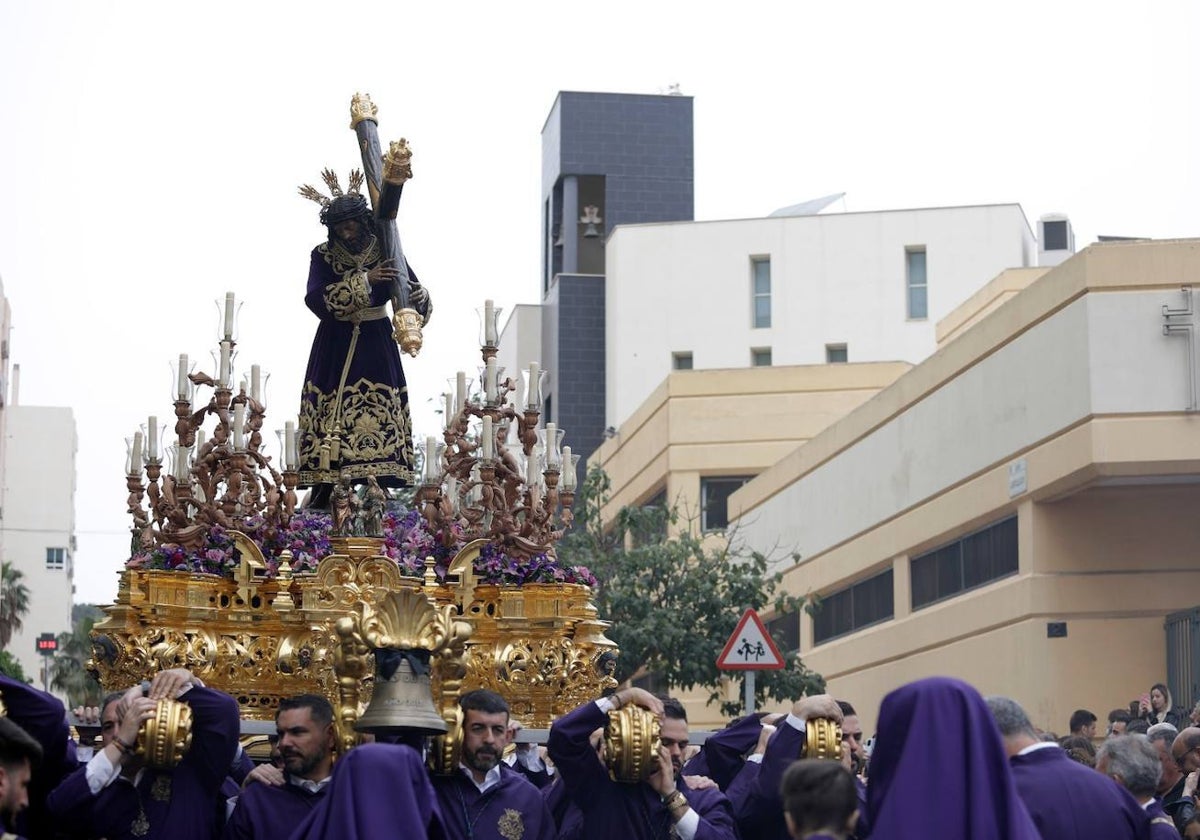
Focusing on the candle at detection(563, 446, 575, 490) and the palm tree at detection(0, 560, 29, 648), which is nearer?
the candle at detection(563, 446, 575, 490)

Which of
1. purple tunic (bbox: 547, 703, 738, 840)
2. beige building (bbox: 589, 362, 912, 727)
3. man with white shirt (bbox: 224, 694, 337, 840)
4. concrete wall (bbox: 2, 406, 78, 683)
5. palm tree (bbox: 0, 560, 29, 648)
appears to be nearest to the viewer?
man with white shirt (bbox: 224, 694, 337, 840)

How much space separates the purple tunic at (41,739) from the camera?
7.24m

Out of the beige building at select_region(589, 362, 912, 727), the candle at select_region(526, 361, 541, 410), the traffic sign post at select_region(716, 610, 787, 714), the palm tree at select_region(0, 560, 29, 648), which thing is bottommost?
the traffic sign post at select_region(716, 610, 787, 714)

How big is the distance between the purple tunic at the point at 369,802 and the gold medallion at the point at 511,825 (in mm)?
1410

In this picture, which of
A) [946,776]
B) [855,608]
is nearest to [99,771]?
[946,776]

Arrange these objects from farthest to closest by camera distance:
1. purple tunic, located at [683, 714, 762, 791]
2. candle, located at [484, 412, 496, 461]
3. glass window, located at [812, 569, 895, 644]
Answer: glass window, located at [812, 569, 895, 644] → candle, located at [484, 412, 496, 461] → purple tunic, located at [683, 714, 762, 791]

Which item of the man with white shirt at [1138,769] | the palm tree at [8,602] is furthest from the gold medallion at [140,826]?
the palm tree at [8,602]

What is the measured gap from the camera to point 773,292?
163 ft

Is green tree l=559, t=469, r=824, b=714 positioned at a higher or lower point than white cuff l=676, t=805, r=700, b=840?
higher

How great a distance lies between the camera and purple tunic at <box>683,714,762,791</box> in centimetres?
905

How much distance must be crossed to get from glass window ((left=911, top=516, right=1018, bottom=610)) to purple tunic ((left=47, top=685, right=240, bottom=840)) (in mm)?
20820

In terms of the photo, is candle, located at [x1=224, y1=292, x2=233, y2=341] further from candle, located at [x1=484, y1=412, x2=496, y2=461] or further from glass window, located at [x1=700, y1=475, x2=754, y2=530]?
glass window, located at [x1=700, y1=475, x2=754, y2=530]

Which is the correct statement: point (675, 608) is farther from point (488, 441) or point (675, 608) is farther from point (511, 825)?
point (511, 825)

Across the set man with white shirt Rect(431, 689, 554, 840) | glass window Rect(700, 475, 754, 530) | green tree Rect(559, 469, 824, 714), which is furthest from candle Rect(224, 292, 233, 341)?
glass window Rect(700, 475, 754, 530)
